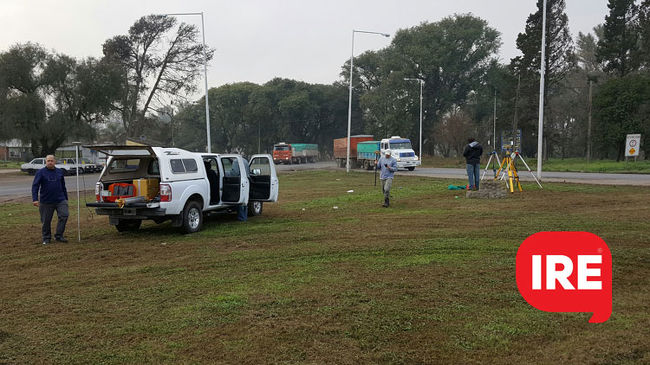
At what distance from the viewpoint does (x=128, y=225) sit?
1186 centimetres

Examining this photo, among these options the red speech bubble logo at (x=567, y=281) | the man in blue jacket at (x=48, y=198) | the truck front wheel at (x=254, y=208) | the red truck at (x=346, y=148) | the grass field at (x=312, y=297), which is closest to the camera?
the grass field at (x=312, y=297)

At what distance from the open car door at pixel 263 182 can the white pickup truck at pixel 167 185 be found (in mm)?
304

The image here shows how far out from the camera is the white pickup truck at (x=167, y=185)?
1046 cm

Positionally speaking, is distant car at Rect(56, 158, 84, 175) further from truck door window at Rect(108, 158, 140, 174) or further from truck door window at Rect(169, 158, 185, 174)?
A: truck door window at Rect(169, 158, 185, 174)

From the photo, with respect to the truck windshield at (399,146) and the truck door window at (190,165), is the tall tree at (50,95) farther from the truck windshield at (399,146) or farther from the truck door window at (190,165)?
the truck door window at (190,165)

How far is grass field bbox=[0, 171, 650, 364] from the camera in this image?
4.45m

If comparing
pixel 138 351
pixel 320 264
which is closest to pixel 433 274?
pixel 320 264

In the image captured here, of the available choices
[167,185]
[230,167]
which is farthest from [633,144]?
[167,185]

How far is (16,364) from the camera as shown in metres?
4.32

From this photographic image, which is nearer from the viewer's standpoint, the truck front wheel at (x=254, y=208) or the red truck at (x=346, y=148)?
the truck front wheel at (x=254, y=208)

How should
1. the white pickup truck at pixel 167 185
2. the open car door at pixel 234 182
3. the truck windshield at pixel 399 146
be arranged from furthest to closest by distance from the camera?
1. the truck windshield at pixel 399 146
2. the open car door at pixel 234 182
3. the white pickup truck at pixel 167 185

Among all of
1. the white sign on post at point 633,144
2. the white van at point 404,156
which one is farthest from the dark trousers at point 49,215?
the white sign on post at point 633,144

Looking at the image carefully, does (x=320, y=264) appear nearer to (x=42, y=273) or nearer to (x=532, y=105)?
(x=42, y=273)

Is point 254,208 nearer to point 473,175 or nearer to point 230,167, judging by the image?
point 230,167
